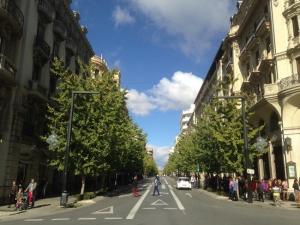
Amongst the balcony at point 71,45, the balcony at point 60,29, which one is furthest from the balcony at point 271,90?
the balcony at point 71,45

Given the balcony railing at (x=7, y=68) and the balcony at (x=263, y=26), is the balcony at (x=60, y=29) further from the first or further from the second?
the balcony at (x=263, y=26)

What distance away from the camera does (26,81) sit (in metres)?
27.3

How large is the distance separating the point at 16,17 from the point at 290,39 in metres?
21.5

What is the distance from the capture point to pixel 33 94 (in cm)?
2744

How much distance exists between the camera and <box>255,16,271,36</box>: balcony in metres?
32.6

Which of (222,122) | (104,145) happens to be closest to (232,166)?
(222,122)

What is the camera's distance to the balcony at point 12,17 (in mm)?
22719

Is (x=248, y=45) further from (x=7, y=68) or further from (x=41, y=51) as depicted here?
(x=7, y=68)

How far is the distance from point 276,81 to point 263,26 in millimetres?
6009

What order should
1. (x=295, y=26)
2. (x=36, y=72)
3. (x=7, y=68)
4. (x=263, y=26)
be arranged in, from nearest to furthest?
(x=7, y=68)
(x=295, y=26)
(x=36, y=72)
(x=263, y=26)

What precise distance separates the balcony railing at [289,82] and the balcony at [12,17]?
20.2 metres

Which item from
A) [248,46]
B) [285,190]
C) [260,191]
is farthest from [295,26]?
[260,191]

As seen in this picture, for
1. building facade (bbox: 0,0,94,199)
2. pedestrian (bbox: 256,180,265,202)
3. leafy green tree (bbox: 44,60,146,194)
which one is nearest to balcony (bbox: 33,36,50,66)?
building facade (bbox: 0,0,94,199)

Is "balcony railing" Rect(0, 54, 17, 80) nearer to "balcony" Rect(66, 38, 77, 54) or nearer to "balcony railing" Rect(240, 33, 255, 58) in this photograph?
"balcony" Rect(66, 38, 77, 54)
